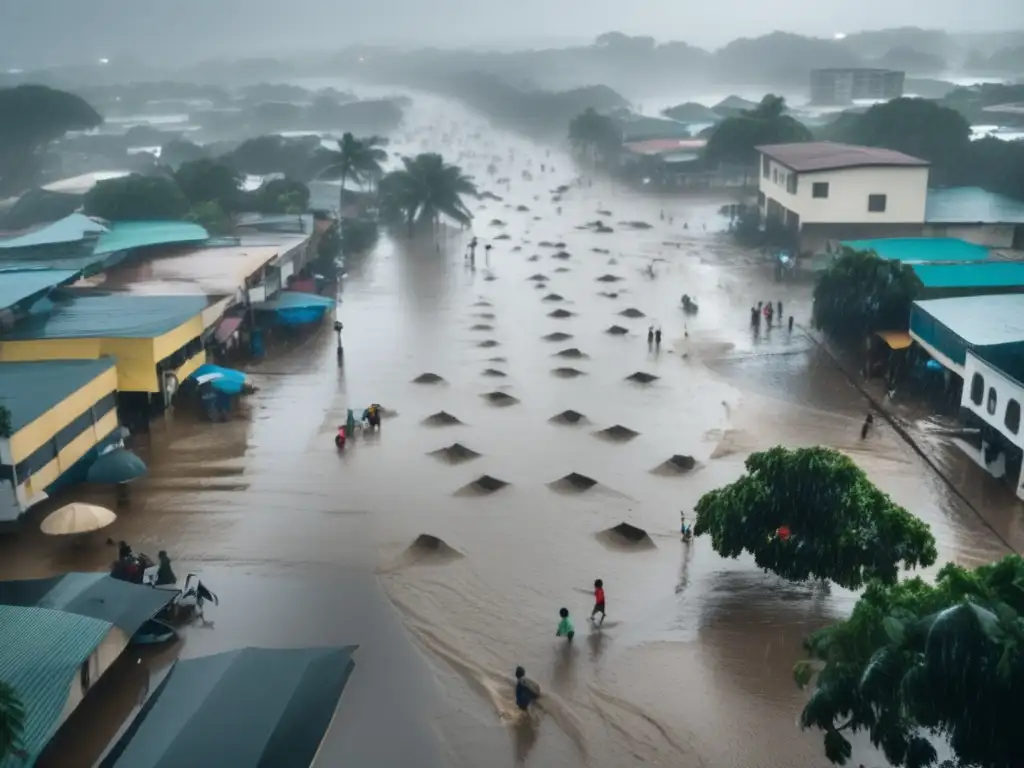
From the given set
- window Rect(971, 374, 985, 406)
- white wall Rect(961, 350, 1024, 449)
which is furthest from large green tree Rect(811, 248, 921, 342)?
window Rect(971, 374, 985, 406)

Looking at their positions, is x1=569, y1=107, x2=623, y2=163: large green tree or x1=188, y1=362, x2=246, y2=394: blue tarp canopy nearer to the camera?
x1=188, y1=362, x2=246, y2=394: blue tarp canopy

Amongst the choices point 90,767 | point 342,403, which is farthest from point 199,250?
point 90,767

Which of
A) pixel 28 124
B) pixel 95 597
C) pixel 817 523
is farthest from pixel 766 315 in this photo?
pixel 28 124

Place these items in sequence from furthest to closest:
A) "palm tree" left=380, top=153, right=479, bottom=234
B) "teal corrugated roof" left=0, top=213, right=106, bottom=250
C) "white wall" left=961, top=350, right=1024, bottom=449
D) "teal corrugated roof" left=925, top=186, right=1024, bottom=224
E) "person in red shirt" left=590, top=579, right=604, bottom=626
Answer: "palm tree" left=380, top=153, right=479, bottom=234 → "teal corrugated roof" left=925, top=186, right=1024, bottom=224 → "teal corrugated roof" left=0, top=213, right=106, bottom=250 → "white wall" left=961, top=350, right=1024, bottom=449 → "person in red shirt" left=590, top=579, right=604, bottom=626

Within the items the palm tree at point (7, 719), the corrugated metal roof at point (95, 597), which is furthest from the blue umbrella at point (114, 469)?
the palm tree at point (7, 719)

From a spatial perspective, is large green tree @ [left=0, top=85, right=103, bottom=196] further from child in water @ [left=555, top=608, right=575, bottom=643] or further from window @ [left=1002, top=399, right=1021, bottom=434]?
window @ [left=1002, top=399, right=1021, bottom=434]
